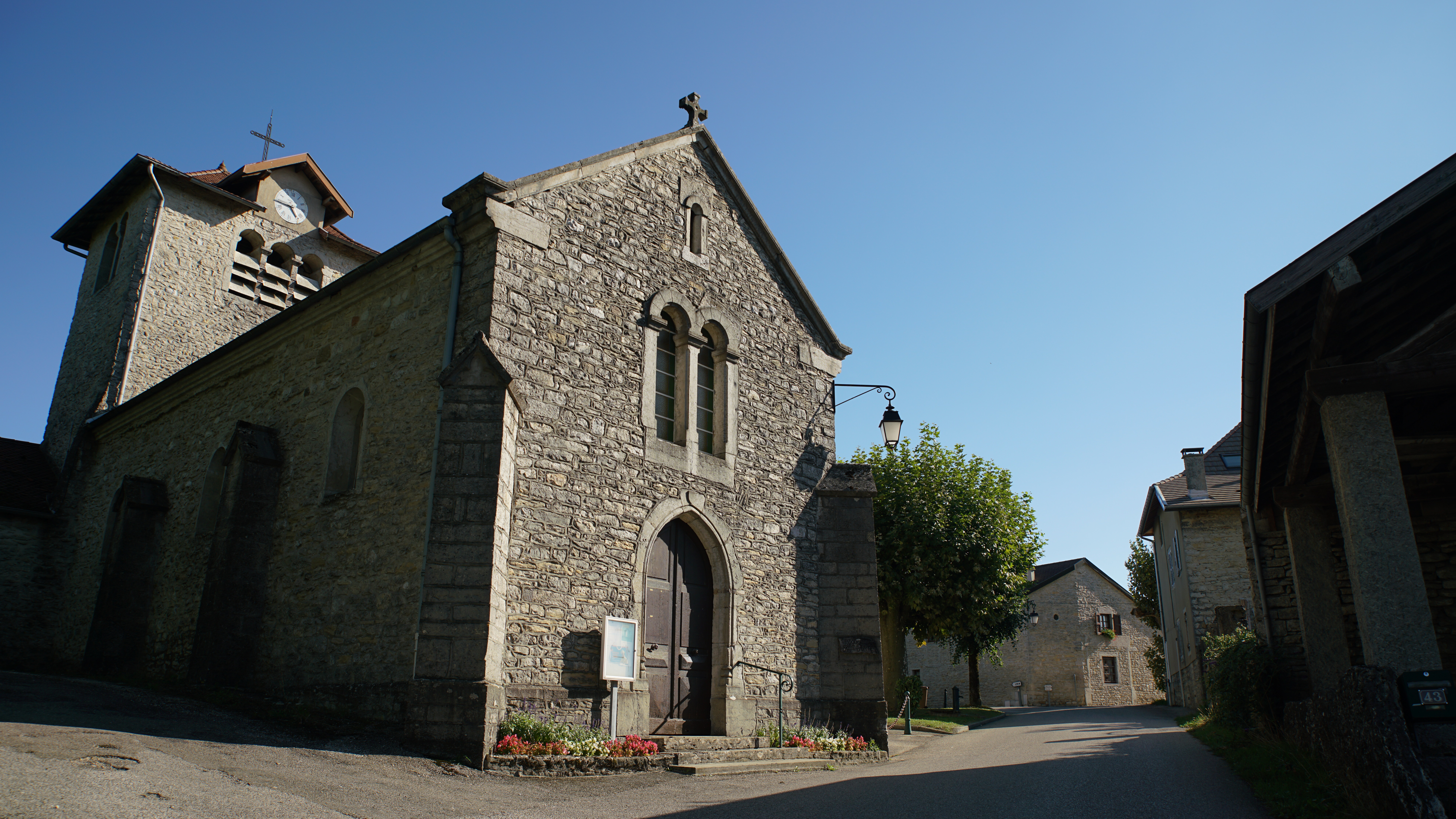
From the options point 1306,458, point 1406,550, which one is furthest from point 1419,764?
point 1306,458

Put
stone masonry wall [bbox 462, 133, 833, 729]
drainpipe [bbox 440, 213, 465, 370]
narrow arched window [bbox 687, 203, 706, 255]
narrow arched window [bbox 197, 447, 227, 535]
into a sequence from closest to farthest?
stone masonry wall [bbox 462, 133, 833, 729], drainpipe [bbox 440, 213, 465, 370], narrow arched window [bbox 687, 203, 706, 255], narrow arched window [bbox 197, 447, 227, 535]

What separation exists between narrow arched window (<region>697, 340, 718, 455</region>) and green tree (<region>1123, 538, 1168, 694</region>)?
2569 centimetres

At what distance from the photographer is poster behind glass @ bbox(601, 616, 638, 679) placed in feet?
31.6

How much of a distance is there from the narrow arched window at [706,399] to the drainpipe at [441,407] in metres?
3.58

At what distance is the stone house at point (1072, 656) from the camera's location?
1510 inches

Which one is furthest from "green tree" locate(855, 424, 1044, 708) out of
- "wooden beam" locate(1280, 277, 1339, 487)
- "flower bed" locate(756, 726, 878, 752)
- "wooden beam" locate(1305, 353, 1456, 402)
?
"wooden beam" locate(1305, 353, 1456, 402)

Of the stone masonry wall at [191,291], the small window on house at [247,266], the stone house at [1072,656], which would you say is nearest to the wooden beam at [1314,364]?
the stone masonry wall at [191,291]

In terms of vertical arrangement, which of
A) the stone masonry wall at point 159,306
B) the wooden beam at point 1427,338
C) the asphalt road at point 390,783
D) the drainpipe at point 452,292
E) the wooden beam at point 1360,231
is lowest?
the asphalt road at point 390,783

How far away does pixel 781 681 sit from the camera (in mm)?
12352

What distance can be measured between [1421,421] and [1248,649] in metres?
4.29

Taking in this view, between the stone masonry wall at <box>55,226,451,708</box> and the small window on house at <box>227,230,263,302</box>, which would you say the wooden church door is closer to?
the stone masonry wall at <box>55,226,451,708</box>

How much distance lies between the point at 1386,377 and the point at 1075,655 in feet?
115

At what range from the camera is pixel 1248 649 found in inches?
469

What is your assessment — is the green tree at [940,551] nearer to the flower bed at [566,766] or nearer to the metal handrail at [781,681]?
the metal handrail at [781,681]
